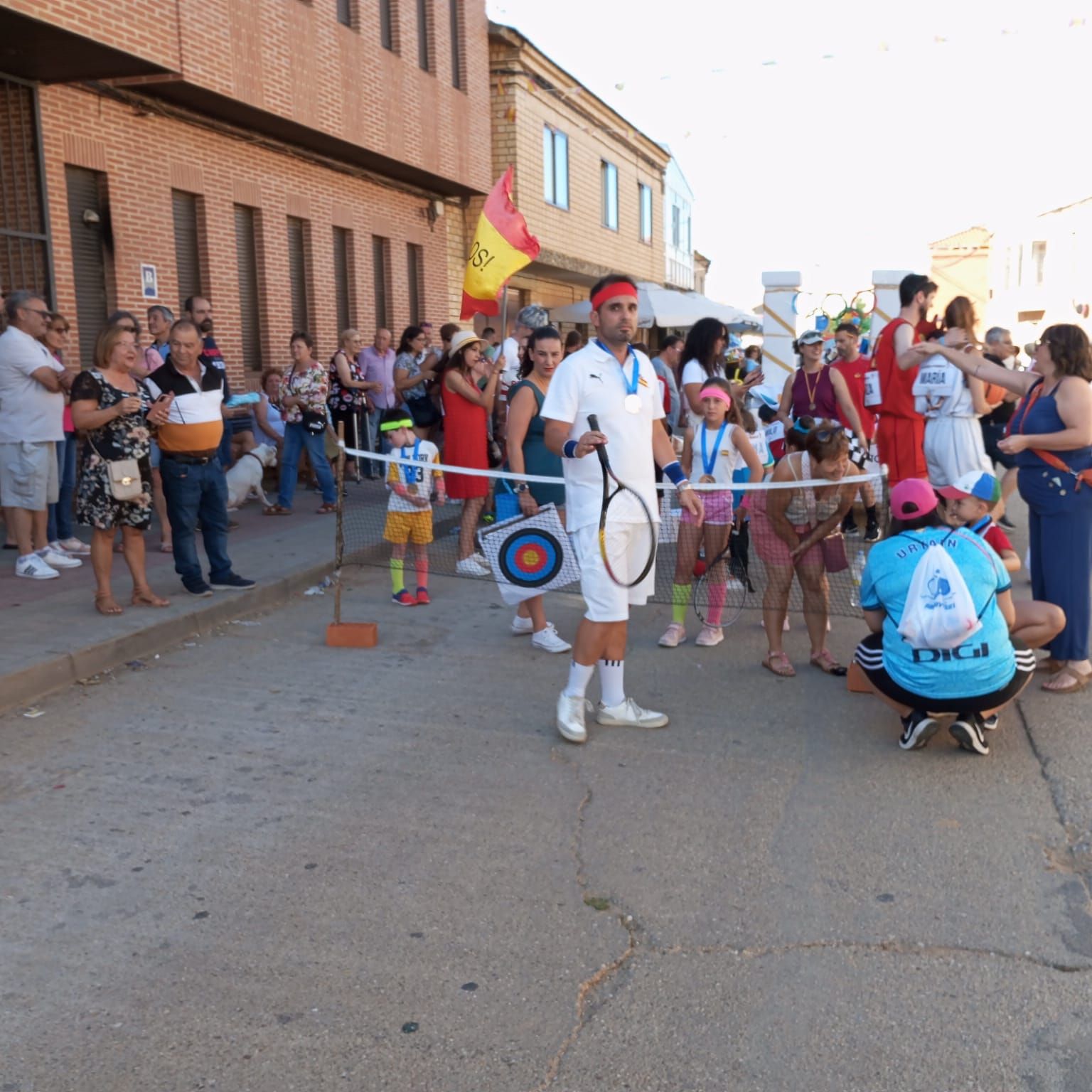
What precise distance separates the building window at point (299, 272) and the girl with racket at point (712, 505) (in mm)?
9773

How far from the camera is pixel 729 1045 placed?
2.91 m

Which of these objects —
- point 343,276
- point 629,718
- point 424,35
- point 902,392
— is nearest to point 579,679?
point 629,718

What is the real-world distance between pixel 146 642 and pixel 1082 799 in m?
5.27

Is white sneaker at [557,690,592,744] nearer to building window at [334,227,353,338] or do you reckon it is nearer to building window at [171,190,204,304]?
building window at [171,190,204,304]

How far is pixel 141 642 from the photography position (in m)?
6.78

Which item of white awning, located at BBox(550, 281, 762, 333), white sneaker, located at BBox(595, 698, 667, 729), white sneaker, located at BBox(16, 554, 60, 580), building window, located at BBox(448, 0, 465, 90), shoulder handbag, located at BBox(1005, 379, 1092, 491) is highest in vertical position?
building window, located at BBox(448, 0, 465, 90)

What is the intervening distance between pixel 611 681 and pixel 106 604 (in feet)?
12.1

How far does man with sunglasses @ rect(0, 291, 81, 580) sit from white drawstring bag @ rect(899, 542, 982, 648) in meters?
6.45

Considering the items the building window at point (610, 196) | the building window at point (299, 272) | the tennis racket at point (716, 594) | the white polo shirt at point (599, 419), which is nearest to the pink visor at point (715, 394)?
the tennis racket at point (716, 594)

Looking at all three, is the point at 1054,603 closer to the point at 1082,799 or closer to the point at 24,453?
the point at 1082,799

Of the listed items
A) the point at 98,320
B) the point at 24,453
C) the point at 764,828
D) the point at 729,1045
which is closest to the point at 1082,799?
the point at 764,828

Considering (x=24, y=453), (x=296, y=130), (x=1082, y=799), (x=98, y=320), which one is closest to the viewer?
(x=1082, y=799)

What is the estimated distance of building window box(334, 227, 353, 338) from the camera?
16.5 meters

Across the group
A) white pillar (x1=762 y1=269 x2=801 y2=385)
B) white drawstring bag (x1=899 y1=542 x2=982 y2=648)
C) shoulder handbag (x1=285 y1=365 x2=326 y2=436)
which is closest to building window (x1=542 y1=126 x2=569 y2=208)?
white pillar (x1=762 y1=269 x2=801 y2=385)
